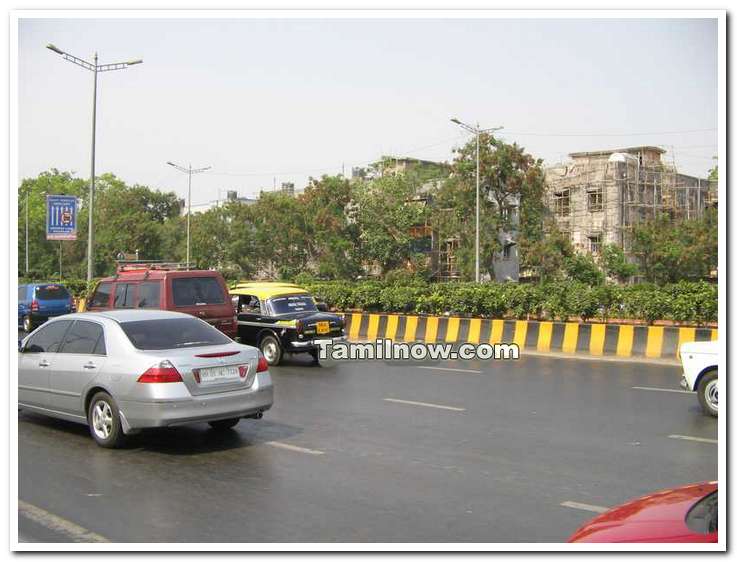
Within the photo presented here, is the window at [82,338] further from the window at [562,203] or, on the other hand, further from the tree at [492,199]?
the window at [562,203]

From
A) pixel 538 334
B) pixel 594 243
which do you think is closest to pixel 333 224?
pixel 594 243

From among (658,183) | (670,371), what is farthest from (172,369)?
(658,183)

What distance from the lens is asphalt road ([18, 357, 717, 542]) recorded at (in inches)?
247

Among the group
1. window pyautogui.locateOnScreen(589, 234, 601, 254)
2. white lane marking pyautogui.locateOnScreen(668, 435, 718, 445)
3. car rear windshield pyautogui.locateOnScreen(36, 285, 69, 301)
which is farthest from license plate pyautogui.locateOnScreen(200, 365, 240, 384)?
window pyautogui.locateOnScreen(589, 234, 601, 254)

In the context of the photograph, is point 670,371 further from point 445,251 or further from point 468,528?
point 445,251

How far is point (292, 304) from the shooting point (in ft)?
56.3

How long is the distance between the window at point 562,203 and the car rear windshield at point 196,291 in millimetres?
38652

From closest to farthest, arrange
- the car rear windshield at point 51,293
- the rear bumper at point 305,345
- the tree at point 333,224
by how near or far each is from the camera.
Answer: the rear bumper at point 305,345
the car rear windshield at point 51,293
the tree at point 333,224

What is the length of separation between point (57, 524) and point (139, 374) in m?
2.43

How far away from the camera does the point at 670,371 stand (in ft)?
52.6

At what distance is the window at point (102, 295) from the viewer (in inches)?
659

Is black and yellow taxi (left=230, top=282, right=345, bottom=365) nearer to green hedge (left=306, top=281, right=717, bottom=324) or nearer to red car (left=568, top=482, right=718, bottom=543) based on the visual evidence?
green hedge (left=306, top=281, right=717, bottom=324)

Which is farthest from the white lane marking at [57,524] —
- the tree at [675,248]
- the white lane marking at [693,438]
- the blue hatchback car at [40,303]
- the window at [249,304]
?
the tree at [675,248]
